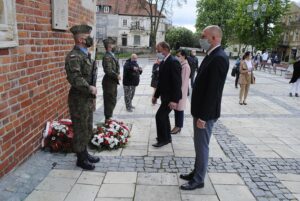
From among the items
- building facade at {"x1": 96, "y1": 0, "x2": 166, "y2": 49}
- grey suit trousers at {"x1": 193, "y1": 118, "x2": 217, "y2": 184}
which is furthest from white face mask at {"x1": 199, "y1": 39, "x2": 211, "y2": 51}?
building facade at {"x1": 96, "y1": 0, "x2": 166, "y2": 49}

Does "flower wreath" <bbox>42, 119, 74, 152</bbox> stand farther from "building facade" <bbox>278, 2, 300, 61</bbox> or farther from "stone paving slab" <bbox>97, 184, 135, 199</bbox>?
"building facade" <bbox>278, 2, 300, 61</bbox>

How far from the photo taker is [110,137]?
Answer: 16.6 ft

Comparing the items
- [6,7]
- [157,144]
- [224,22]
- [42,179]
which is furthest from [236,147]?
[224,22]

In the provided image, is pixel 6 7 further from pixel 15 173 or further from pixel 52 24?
pixel 15 173

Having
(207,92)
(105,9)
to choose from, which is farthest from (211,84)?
(105,9)

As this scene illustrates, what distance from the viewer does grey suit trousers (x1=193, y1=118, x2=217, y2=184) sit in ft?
11.8

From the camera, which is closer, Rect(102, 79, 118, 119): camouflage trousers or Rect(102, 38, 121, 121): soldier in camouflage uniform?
Rect(102, 38, 121, 121): soldier in camouflage uniform

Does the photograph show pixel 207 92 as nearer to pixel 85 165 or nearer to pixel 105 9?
pixel 85 165

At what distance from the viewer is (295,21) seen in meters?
54.2

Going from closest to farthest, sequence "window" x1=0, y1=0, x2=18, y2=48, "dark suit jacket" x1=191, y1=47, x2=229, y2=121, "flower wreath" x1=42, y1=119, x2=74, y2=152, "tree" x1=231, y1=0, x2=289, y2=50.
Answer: "dark suit jacket" x1=191, y1=47, x2=229, y2=121 → "window" x1=0, y1=0, x2=18, y2=48 → "flower wreath" x1=42, y1=119, x2=74, y2=152 → "tree" x1=231, y1=0, x2=289, y2=50

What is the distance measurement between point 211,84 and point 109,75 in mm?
3087

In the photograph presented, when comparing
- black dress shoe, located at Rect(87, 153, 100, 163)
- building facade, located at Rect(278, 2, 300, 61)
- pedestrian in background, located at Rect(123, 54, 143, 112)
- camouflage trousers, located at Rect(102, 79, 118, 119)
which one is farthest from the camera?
building facade, located at Rect(278, 2, 300, 61)

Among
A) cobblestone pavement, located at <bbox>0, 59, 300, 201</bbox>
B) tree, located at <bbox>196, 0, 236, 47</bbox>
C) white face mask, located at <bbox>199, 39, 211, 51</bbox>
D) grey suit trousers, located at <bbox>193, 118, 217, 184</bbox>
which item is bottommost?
cobblestone pavement, located at <bbox>0, 59, 300, 201</bbox>

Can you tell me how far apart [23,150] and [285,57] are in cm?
→ 6051
